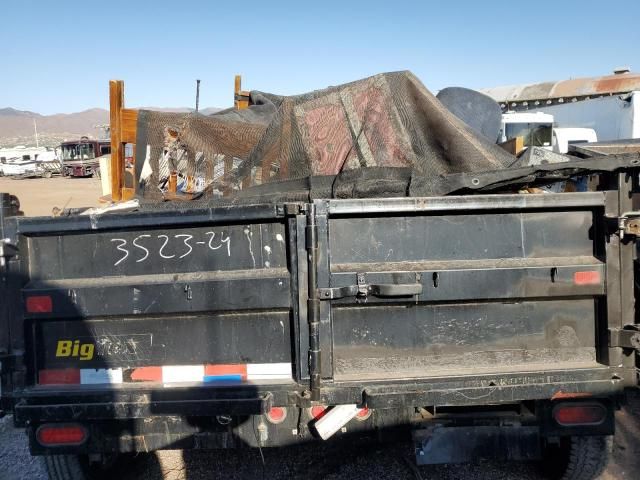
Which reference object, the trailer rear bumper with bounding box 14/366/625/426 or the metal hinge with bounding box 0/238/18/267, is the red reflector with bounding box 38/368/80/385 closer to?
the trailer rear bumper with bounding box 14/366/625/426

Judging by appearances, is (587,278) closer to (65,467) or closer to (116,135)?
(65,467)

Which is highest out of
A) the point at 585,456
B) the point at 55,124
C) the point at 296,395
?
the point at 55,124

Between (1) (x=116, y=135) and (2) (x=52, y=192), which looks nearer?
(1) (x=116, y=135)

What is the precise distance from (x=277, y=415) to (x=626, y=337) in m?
1.57

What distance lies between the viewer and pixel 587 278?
94.6 inches

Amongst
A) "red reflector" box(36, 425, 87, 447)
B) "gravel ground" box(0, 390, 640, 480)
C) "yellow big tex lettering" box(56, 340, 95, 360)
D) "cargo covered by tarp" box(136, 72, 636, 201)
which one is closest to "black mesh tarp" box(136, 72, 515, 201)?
"cargo covered by tarp" box(136, 72, 636, 201)

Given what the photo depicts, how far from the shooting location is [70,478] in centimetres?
283

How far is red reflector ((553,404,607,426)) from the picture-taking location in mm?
2498

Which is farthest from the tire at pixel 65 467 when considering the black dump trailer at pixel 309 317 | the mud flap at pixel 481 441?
the mud flap at pixel 481 441

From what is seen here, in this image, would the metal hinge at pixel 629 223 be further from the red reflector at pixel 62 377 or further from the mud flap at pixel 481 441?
the red reflector at pixel 62 377

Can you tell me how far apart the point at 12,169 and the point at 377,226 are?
133 ft

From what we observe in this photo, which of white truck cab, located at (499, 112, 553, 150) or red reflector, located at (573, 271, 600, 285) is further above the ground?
white truck cab, located at (499, 112, 553, 150)

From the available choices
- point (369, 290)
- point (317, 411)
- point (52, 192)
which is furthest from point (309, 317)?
point (52, 192)

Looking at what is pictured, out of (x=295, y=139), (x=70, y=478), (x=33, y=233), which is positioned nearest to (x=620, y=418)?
(x=295, y=139)
